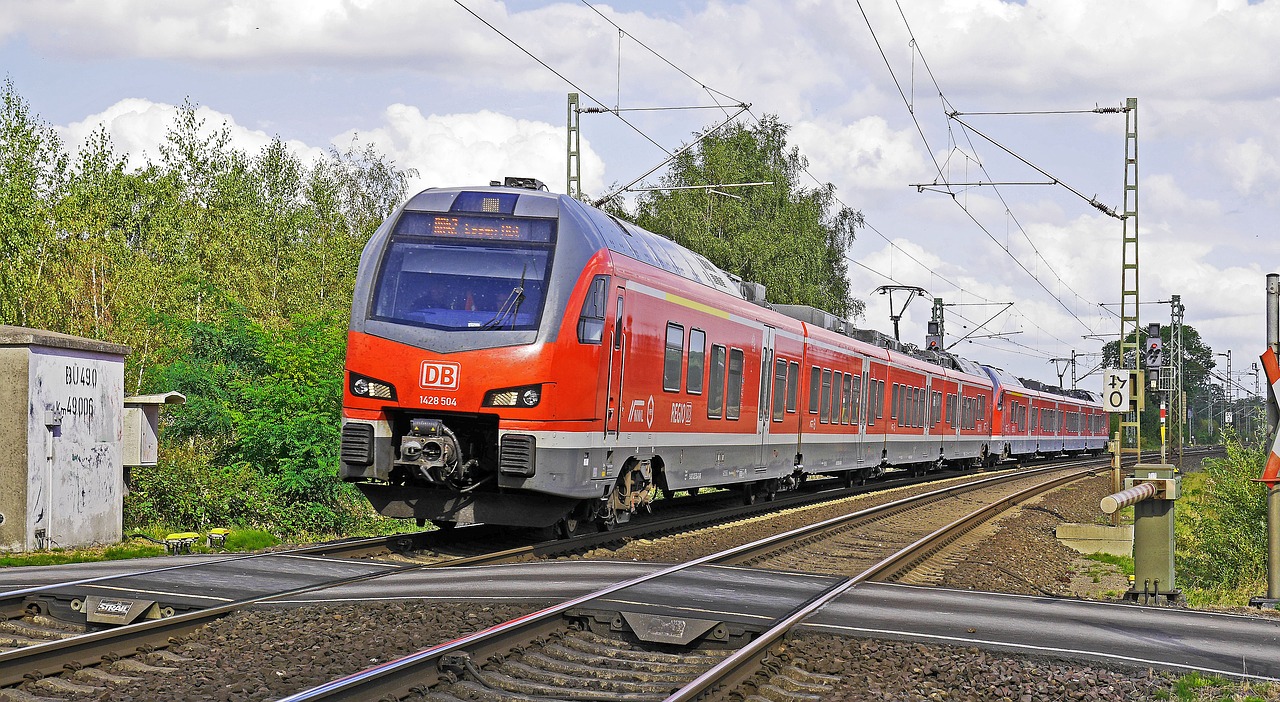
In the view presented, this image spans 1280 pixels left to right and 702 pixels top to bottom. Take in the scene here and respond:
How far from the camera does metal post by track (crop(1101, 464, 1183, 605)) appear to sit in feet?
36.3

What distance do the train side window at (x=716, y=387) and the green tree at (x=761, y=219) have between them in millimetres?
29267

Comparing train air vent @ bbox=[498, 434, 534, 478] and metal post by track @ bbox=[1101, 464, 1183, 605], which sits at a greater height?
train air vent @ bbox=[498, 434, 534, 478]

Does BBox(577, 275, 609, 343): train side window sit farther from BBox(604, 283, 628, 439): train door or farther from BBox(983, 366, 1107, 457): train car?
BBox(983, 366, 1107, 457): train car

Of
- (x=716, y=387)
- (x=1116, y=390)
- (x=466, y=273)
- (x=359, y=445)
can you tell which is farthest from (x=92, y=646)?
(x=1116, y=390)

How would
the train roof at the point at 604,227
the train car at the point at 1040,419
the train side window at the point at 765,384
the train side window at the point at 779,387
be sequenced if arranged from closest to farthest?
1. the train roof at the point at 604,227
2. the train side window at the point at 765,384
3. the train side window at the point at 779,387
4. the train car at the point at 1040,419

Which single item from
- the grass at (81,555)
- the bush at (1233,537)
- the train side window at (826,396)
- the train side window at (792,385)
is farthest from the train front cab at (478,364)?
the train side window at (826,396)

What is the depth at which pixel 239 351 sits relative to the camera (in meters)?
24.9

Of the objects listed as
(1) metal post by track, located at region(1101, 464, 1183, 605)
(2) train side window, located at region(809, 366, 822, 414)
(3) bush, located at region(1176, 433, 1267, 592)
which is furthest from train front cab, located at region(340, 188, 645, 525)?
(2) train side window, located at region(809, 366, 822, 414)

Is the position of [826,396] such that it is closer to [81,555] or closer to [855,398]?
[855,398]

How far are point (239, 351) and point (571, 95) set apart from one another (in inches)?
327

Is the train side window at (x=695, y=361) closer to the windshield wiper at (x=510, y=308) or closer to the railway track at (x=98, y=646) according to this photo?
the windshield wiper at (x=510, y=308)

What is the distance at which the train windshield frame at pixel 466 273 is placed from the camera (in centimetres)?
1209

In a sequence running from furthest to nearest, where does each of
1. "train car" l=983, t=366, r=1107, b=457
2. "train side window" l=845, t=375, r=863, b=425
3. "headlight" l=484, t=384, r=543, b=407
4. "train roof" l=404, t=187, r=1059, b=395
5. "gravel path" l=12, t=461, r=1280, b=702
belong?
1. "train car" l=983, t=366, r=1107, b=457
2. "train side window" l=845, t=375, r=863, b=425
3. "train roof" l=404, t=187, r=1059, b=395
4. "headlight" l=484, t=384, r=543, b=407
5. "gravel path" l=12, t=461, r=1280, b=702

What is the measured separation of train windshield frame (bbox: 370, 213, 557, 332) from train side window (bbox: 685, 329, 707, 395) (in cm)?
370
